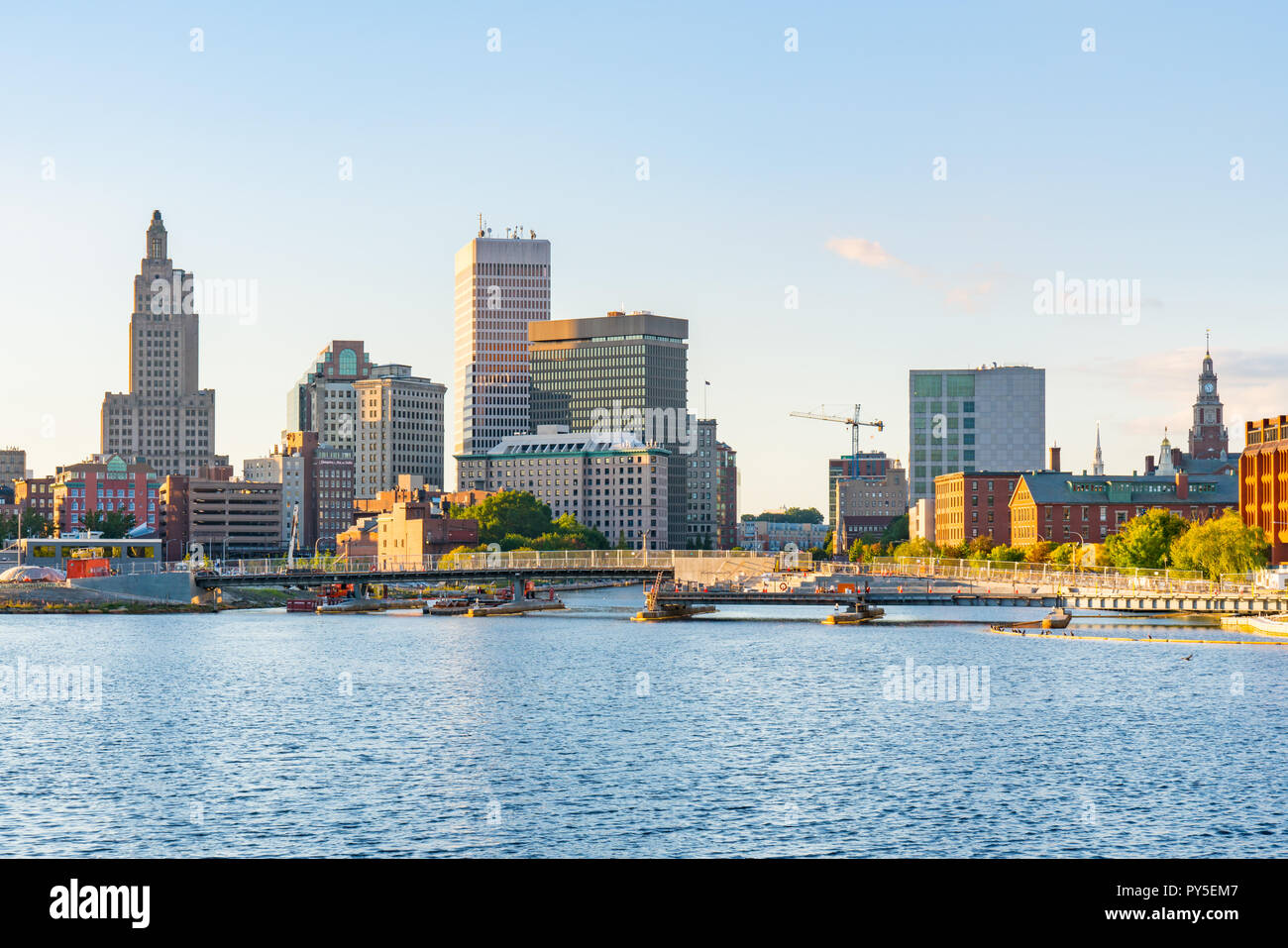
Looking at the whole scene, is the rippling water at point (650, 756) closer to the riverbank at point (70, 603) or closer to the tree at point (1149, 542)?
the tree at point (1149, 542)

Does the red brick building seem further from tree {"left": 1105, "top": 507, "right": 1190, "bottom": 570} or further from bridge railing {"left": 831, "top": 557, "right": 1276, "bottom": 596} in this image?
bridge railing {"left": 831, "top": 557, "right": 1276, "bottom": 596}

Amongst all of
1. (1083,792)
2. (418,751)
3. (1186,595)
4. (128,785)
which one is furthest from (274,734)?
(1186,595)

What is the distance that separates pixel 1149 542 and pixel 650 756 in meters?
124

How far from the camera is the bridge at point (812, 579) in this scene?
14425 cm

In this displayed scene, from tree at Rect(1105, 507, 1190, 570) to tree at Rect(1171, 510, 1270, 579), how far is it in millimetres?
6806

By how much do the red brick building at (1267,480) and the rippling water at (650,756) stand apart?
67.4m

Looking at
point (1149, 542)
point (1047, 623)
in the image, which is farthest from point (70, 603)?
point (1149, 542)

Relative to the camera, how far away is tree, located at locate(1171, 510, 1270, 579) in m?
151

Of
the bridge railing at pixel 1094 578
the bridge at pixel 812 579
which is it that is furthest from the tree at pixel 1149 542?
the bridge at pixel 812 579

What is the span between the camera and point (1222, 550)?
497 feet

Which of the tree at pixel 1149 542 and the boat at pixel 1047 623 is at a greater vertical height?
the tree at pixel 1149 542
